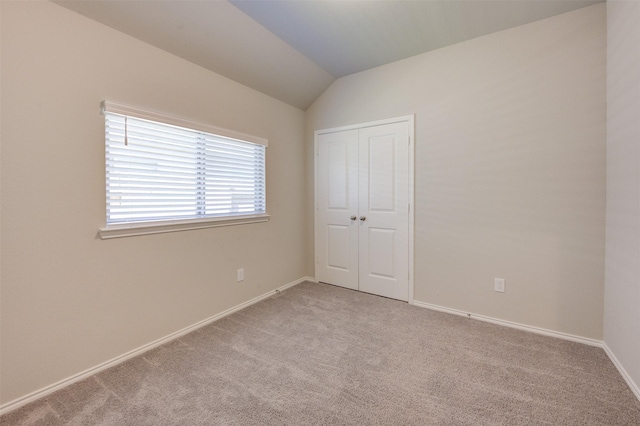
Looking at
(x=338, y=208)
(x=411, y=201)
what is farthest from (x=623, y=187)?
(x=338, y=208)

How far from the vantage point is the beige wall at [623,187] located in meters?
1.64

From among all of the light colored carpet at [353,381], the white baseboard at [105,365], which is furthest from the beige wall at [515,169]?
the white baseboard at [105,365]

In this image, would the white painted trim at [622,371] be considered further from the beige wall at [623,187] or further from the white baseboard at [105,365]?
the white baseboard at [105,365]

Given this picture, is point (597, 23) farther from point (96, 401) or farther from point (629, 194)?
point (96, 401)

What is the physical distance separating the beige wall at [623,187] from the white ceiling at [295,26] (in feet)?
1.74

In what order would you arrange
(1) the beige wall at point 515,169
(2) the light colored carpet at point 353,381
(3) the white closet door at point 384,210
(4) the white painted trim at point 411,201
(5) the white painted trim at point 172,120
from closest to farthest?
(2) the light colored carpet at point 353,381 < (5) the white painted trim at point 172,120 < (1) the beige wall at point 515,169 < (4) the white painted trim at point 411,201 < (3) the white closet door at point 384,210

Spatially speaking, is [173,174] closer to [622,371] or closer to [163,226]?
[163,226]

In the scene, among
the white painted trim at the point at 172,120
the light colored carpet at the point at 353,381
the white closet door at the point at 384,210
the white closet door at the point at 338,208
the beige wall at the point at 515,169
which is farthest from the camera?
the white closet door at the point at 338,208

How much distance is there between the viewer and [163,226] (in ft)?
7.22

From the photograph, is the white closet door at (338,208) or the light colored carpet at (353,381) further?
the white closet door at (338,208)

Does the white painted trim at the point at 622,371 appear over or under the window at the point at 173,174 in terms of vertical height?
under

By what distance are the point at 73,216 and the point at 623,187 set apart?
360cm

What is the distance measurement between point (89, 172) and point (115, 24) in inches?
40.9

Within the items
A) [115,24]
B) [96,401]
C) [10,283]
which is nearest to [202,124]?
[115,24]
